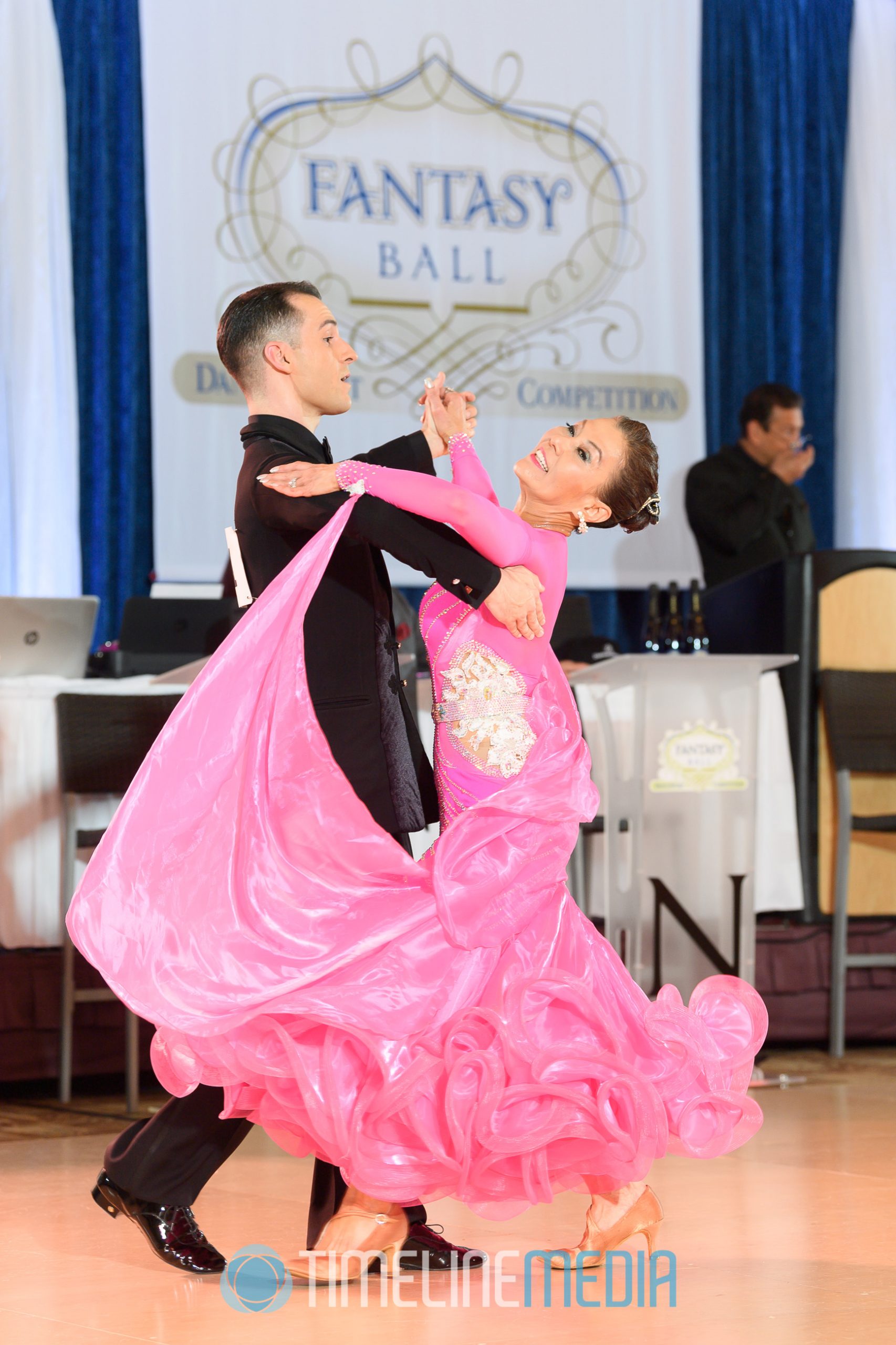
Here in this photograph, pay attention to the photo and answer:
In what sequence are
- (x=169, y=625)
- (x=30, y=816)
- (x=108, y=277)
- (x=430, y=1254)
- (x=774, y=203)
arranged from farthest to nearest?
(x=774, y=203), (x=108, y=277), (x=169, y=625), (x=30, y=816), (x=430, y=1254)

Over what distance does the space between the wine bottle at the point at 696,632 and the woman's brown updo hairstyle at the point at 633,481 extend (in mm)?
2199

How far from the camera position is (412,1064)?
6.48 ft

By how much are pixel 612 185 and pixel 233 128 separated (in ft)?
5.46

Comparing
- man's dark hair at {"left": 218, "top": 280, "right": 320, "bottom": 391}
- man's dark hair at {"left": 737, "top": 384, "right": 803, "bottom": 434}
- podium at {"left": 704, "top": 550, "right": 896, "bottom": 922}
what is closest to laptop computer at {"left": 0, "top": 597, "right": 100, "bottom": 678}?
man's dark hair at {"left": 218, "top": 280, "right": 320, "bottom": 391}

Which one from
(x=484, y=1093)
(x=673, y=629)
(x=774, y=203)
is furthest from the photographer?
(x=774, y=203)

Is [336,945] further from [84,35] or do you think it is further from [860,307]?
[860,307]

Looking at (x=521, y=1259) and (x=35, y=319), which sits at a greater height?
(x=35, y=319)

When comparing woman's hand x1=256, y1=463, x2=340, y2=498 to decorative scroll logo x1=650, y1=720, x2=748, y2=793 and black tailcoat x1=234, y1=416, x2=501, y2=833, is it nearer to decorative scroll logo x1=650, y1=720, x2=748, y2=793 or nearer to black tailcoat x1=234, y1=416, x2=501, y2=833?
black tailcoat x1=234, y1=416, x2=501, y2=833

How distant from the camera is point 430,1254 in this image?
2.30m

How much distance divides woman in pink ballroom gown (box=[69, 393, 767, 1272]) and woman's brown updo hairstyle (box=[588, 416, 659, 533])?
122 mm

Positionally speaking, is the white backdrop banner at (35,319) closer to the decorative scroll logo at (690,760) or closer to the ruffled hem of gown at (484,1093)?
the decorative scroll logo at (690,760)

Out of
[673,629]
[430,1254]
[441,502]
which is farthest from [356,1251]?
[673,629]

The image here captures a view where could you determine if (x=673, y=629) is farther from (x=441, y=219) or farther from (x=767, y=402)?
(x=441, y=219)

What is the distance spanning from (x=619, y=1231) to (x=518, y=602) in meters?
0.90
